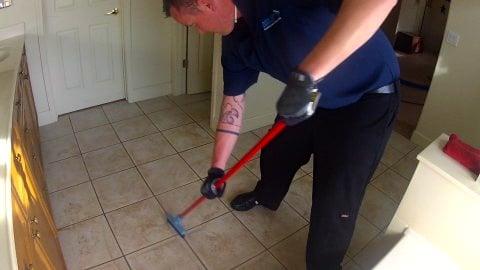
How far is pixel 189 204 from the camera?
6.74ft

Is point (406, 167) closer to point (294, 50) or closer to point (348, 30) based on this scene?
point (294, 50)

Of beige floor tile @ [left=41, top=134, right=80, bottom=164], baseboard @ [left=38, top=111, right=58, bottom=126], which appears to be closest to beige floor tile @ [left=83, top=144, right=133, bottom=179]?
beige floor tile @ [left=41, top=134, right=80, bottom=164]

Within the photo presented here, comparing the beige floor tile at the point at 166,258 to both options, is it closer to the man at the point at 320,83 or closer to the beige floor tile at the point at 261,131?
the man at the point at 320,83

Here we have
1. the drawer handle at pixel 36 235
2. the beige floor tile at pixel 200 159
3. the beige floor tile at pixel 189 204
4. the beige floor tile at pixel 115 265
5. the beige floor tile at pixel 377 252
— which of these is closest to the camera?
the drawer handle at pixel 36 235

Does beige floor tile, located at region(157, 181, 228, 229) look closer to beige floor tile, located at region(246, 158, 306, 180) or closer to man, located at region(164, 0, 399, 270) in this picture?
beige floor tile, located at region(246, 158, 306, 180)

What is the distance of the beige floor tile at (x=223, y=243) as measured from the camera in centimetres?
177

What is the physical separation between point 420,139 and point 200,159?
1.46 m

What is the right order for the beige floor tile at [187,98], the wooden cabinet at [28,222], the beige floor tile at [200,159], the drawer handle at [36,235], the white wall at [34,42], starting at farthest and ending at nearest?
the beige floor tile at [187,98] → the beige floor tile at [200,159] → the white wall at [34,42] → the drawer handle at [36,235] → the wooden cabinet at [28,222]

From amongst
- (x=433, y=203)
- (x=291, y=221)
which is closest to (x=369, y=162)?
(x=433, y=203)

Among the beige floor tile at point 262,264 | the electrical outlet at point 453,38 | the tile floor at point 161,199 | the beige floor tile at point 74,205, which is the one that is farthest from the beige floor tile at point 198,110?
the electrical outlet at point 453,38

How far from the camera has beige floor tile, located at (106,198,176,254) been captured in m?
1.83

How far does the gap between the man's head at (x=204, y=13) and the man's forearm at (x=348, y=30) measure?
31 cm

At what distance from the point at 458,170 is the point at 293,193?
1049mm

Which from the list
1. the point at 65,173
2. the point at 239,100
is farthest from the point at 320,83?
the point at 65,173
